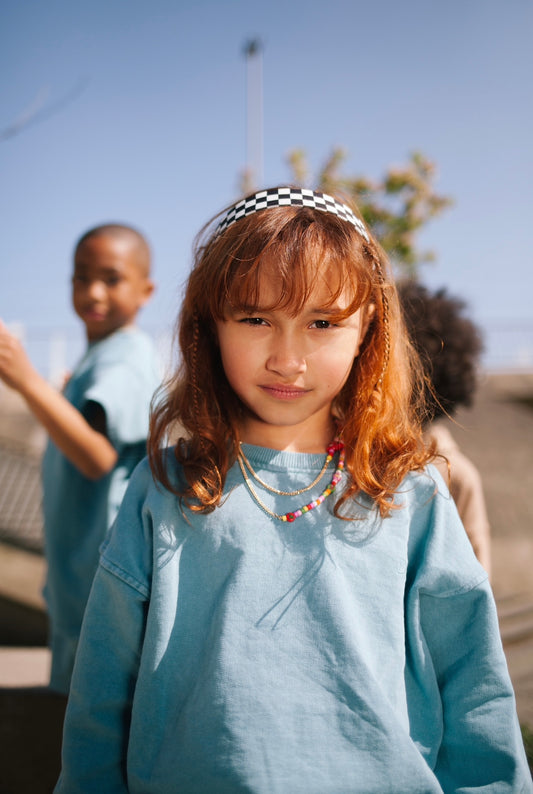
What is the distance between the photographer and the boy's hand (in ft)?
5.42

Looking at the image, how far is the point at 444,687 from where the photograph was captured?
1.16 meters

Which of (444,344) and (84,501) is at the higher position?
(444,344)

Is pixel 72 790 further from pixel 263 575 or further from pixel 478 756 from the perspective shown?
pixel 478 756

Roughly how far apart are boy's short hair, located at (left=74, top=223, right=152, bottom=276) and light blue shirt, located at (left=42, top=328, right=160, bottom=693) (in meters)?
0.49

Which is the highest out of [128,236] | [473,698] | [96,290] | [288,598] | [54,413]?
[128,236]

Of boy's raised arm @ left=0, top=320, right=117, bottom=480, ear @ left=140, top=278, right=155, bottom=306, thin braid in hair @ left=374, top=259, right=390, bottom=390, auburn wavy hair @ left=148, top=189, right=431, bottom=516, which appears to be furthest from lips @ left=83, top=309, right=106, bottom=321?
thin braid in hair @ left=374, top=259, right=390, bottom=390

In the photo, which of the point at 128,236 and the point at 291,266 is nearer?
the point at 291,266

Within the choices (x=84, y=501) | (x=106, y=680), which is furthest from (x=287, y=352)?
(x=84, y=501)

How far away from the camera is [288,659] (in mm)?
1097

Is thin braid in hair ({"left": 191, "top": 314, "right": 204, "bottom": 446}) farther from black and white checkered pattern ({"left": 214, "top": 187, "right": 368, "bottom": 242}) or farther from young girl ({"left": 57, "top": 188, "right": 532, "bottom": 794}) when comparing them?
black and white checkered pattern ({"left": 214, "top": 187, "right": 368, "bottom": 242})

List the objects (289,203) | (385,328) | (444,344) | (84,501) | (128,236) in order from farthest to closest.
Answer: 1. (128,236)
2. (444,344)
3. (84,501)
4. (385,328)
5. (289,203)

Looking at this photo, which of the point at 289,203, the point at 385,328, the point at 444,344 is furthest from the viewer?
the point at 444,344

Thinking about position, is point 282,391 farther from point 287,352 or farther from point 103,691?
point 103,691

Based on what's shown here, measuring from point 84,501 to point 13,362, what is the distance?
1.60 feet
